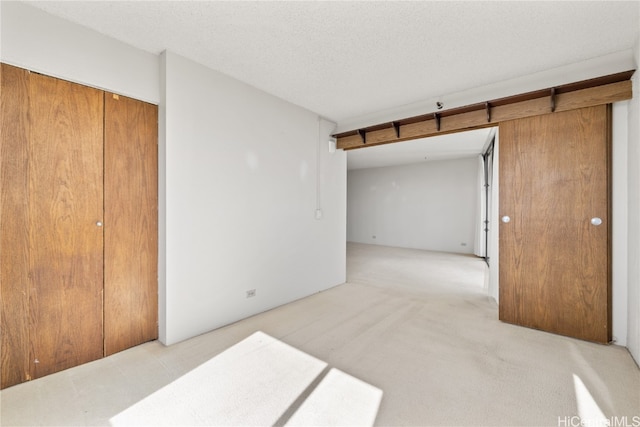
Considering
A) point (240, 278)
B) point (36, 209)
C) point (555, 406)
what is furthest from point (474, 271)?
point (36, 209)

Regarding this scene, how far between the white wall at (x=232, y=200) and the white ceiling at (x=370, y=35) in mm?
345

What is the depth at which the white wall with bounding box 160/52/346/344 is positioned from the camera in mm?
2496

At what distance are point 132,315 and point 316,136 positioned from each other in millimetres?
3070

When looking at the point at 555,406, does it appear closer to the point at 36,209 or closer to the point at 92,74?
the point at 36,209

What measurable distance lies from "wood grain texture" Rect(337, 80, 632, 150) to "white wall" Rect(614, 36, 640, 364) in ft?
0.51

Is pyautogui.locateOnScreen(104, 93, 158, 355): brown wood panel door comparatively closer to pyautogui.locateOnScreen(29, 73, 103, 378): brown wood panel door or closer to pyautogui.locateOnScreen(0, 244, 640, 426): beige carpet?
pyautogui.locateOnScreen(29, 73, 103, 378): brown wood panel door

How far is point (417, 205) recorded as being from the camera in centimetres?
835

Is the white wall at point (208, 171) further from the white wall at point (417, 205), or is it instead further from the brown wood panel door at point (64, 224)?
the white wall at point (417, 205)

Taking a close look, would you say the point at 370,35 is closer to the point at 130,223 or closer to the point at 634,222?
the point at 130,223

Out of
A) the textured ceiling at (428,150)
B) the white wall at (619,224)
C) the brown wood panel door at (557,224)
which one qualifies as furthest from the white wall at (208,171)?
the white wall at (619,224)

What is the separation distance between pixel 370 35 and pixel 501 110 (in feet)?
6.04

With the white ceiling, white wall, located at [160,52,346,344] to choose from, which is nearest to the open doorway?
white wall, located at [160,52,346,344]

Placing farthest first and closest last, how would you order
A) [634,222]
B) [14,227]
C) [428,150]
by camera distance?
1. [428,150]
2. [634,222]
3. [14,227]

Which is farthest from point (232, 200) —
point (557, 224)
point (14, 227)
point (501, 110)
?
point (557, 224)
